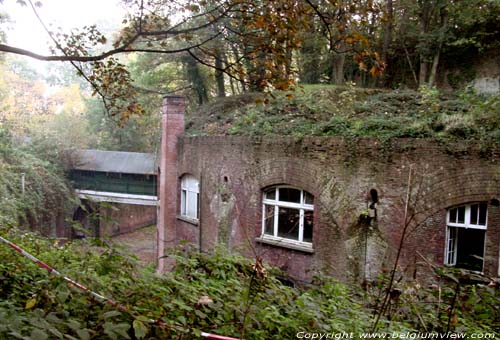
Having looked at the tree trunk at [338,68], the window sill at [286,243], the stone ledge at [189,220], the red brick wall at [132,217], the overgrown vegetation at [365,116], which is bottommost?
the red brick wall at [132,217]

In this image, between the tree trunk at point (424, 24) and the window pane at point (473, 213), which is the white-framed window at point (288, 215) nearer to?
the window pane at point (473, 213)

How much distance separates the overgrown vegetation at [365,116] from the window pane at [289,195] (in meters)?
1.59

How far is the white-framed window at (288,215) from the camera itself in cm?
1107

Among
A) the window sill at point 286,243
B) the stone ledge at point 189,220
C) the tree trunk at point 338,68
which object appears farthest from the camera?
the tree trunk at point 338,68

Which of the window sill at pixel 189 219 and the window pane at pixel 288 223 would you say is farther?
the window sill at pixel 189 219

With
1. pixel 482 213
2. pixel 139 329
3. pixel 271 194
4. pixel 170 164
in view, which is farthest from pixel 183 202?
pixel 139 329

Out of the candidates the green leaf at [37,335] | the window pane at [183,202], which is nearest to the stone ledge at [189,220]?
the window pane at [183,202]

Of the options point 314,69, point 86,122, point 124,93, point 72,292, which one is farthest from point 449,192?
point 86,122

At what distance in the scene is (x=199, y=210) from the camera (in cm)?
1423

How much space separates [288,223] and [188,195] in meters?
5.29

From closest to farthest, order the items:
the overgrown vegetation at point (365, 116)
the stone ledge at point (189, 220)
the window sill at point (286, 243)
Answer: the overgrown vegetation at point (365, 116), the window sill at point (286, 243), the stone ledge at point (189, 220)

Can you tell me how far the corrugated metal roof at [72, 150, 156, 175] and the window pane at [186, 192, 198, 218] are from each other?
6359mm

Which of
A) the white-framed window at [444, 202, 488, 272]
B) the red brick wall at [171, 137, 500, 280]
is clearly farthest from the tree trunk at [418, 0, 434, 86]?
the white-framed window at [444, 202, 488, 272]

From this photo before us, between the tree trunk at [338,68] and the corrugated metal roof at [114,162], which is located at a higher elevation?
the tree trunk at [338,68]
